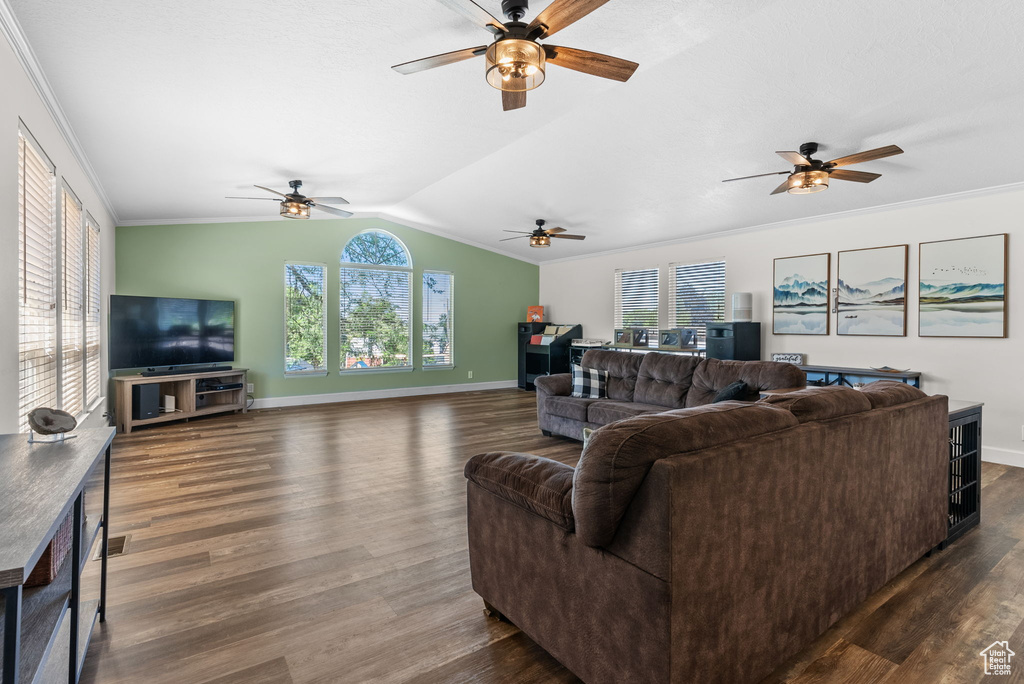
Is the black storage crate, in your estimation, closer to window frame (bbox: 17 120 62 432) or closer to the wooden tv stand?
window frame (bbox: 17 120 62 432)

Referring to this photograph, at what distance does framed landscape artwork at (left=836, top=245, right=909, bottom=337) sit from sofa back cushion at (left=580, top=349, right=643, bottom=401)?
239cm

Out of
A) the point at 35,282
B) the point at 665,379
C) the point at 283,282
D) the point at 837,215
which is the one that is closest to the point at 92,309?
the point at 35,282

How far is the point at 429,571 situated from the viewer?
2.47 m

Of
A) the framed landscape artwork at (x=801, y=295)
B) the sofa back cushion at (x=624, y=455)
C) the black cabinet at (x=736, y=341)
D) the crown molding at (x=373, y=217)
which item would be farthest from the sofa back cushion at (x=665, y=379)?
the crown molding at (x=373, y=217)

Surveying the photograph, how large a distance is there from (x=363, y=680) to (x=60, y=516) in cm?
106

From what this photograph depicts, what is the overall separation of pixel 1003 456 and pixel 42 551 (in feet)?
20.7

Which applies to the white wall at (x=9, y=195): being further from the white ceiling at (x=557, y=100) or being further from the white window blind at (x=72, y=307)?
the white window blind at (x=72, y=307)

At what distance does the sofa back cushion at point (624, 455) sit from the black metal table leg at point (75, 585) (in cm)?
149

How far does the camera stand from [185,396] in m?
6.21

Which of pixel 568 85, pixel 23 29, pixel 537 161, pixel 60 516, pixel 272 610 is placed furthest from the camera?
pixel 537 161

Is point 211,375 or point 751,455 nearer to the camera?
point 751,455

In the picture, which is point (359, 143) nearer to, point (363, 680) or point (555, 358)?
point (363, 680)

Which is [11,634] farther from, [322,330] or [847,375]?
[322,330]

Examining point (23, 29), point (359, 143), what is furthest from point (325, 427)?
point (23, 29)
